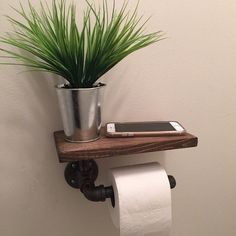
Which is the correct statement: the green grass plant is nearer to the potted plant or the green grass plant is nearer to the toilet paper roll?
the potted plant

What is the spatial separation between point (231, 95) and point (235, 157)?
0.50 feet

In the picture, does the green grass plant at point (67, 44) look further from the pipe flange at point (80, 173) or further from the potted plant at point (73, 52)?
the pipe flange at point (80, 173)

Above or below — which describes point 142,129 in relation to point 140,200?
above

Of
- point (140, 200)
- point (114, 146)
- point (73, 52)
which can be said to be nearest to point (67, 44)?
point (73, 52)

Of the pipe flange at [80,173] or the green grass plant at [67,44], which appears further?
the pipe flange at [80,173]

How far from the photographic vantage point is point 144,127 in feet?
1.40

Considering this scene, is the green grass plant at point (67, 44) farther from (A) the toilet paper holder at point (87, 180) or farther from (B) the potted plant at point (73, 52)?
(A) the toilet paper holder at point (87, 180)

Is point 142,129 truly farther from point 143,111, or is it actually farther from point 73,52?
point 73,52

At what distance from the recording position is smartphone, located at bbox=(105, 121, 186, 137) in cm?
40

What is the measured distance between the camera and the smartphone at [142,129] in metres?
0.40

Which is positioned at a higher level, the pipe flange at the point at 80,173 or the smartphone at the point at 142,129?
the smartphone at the point at 142,129

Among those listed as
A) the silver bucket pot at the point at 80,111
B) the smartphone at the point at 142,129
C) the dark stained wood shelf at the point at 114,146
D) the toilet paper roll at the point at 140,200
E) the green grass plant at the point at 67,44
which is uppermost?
the green grass plant at the point at 67,44

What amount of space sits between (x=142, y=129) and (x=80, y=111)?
122mm

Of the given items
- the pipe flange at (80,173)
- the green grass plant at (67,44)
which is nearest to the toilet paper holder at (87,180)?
the pipe flange at (80,173)
